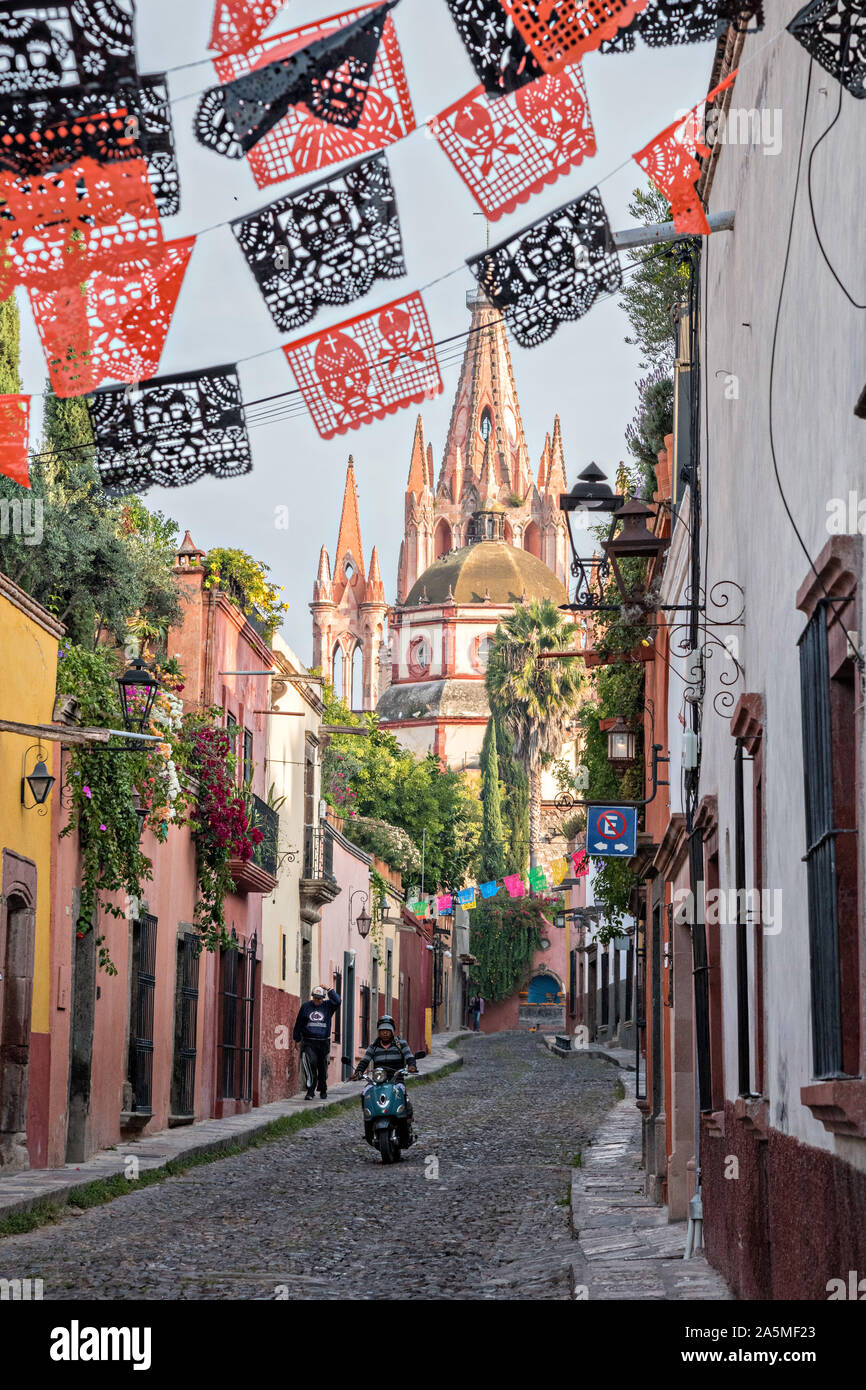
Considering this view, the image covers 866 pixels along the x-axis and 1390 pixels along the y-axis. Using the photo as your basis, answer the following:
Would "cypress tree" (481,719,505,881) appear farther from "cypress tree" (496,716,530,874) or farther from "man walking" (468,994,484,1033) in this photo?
"man walking" (468,994,484,1033)

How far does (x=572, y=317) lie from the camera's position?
587 centimetres

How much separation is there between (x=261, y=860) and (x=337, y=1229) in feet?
A: 43.0

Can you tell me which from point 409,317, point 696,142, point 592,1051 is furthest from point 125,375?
point 592,1051

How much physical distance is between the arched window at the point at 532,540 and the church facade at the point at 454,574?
59mm

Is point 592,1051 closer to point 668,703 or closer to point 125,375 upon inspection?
point 668,703

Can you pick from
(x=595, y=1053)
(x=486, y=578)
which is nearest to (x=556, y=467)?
(x=486, y=578)

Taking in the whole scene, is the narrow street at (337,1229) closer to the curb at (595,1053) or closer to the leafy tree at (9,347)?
the leafy tree at (9,347)

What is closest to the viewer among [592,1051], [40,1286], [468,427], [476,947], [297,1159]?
[40,1286]

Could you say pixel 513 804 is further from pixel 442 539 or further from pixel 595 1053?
pixel 442 539

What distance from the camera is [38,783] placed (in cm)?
1488

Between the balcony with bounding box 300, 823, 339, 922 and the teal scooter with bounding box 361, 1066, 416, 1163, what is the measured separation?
44.3 feet

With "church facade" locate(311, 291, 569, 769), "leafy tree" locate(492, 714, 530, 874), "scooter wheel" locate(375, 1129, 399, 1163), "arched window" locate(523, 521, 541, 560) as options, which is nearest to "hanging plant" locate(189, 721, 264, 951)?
"scooter wheel" locate(375, 1129, 399, 1163)

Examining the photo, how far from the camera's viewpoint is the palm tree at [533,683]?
7000cm
